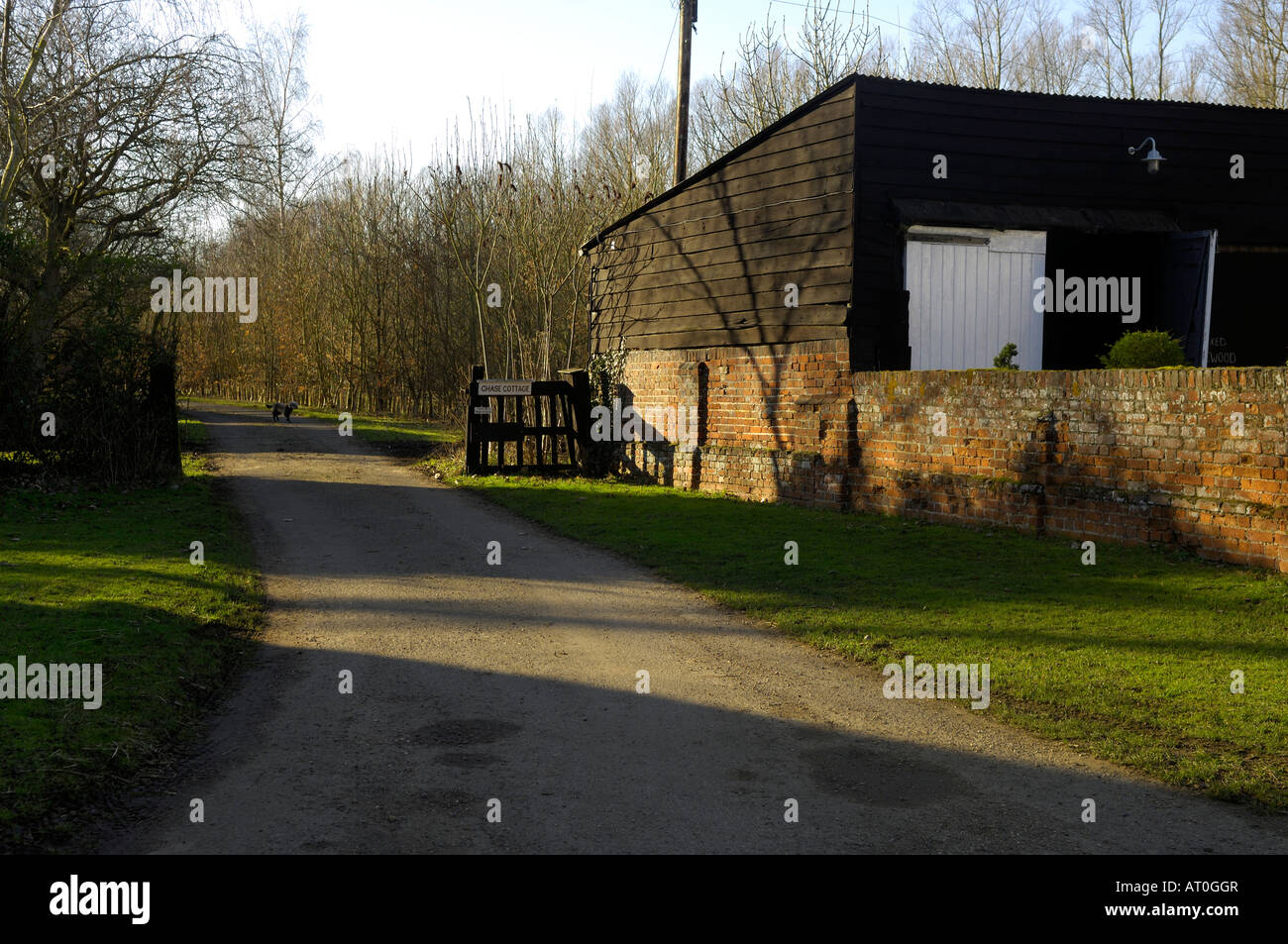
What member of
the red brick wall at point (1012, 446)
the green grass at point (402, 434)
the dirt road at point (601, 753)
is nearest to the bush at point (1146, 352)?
the red brick wall at point (1012, 446)

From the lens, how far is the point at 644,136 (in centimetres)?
4062

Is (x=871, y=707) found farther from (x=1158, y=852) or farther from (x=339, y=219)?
(x=339, y=219)

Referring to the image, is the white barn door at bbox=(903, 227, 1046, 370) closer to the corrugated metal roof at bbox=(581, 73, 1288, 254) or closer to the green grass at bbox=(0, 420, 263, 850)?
the corrugated metal roof at bbox=(581, 73, 1288, 254)

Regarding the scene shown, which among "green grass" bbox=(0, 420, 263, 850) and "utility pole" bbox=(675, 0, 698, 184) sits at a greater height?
"utility pole" bbox=(675, 0, 698, 184)

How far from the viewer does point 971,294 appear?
637 inches

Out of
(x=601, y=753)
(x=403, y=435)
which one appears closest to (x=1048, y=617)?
(x=601, y=753)

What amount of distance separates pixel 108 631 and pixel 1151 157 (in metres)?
16.2

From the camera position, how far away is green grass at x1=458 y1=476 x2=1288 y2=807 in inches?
235

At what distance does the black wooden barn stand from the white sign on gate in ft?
10.4

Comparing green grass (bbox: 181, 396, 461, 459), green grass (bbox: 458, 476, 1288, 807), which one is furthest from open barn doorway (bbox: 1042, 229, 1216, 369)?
green grass (bbox: 181, 396, 461, 459)

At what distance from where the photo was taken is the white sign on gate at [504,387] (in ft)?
63.0

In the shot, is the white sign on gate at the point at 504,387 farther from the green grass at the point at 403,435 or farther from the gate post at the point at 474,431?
the green grass at the point at 403,435

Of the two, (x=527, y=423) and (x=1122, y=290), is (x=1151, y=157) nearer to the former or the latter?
(x=1122, y=290)

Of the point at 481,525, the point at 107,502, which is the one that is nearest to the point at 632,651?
the point at 481,525
